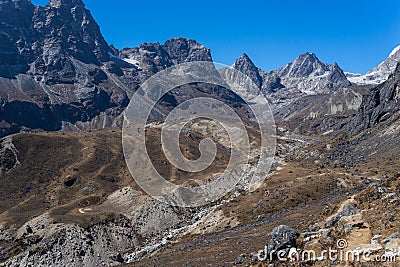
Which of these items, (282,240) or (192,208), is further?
(192,208)

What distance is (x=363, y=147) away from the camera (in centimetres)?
15962

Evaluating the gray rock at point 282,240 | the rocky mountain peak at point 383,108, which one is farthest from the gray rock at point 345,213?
the rocky mountain peak at point 383,108

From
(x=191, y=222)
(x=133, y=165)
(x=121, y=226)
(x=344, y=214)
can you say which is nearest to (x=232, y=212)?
(x=191, y=222)

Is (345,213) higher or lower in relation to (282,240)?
higher

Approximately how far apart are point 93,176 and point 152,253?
259 ft

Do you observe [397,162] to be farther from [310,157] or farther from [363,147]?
[310,157]

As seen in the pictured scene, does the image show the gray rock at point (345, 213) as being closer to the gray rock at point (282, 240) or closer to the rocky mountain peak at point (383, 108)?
the gray rock at point (282, 240)

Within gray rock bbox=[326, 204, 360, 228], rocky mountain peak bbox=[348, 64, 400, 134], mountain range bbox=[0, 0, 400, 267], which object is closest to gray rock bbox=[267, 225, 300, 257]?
mountain range bbox=[0, 0, 400, 267]

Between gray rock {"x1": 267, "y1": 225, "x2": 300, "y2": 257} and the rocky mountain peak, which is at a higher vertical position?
the rocky mountain peak

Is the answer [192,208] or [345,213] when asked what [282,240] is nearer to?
[345,213]

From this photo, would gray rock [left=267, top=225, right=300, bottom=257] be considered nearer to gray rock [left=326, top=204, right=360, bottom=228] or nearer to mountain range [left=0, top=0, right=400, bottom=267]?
mountain range [left=0, top=0, right=400, bottom=267]

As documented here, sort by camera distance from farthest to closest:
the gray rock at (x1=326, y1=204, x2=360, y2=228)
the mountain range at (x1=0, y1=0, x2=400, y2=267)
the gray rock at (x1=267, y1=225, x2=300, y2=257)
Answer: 1. the gray rock at (x1=326, y1=204, x2=360, y2=228)
2. the mountain range at (x1=0, y1=0, x2=400, y2=267)
3. the gray rock at (x1=267, y1=225, x2=300, y2=257)

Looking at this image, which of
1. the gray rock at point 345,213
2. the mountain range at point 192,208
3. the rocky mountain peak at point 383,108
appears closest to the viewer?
the mountain range at point 192,208

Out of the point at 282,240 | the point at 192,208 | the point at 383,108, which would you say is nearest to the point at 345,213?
the point at 282,240
